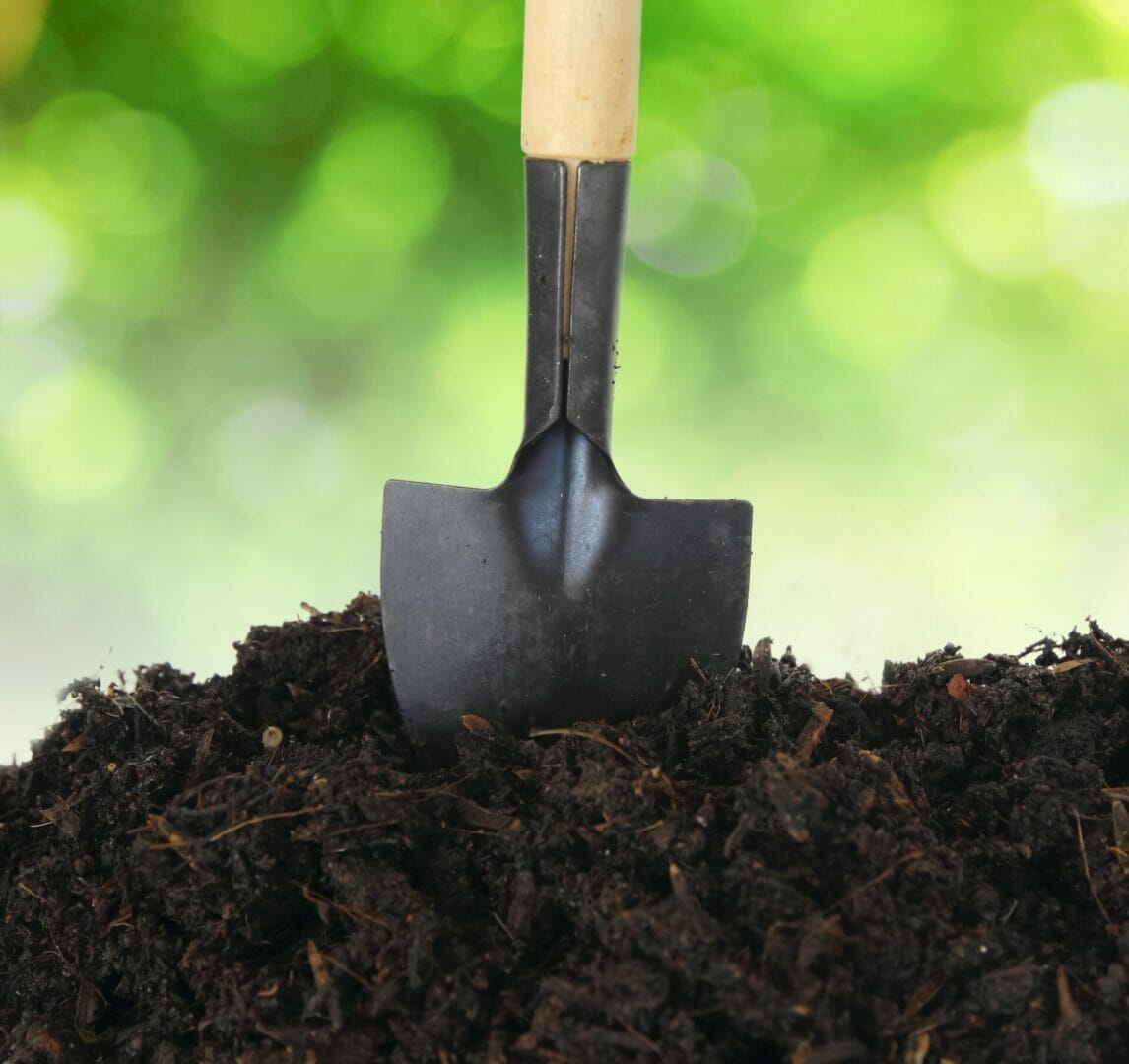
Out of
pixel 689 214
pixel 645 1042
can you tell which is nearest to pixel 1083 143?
pixel 689 214

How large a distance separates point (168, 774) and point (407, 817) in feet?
0.94

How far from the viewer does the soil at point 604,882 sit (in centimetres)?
86

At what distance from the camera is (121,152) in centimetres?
177

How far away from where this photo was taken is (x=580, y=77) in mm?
1083

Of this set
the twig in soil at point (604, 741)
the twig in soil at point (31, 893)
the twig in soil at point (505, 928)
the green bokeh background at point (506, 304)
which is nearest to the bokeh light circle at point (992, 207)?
the green bokeh background at point (506, 304)

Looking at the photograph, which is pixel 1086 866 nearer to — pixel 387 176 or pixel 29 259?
pixel 387 176

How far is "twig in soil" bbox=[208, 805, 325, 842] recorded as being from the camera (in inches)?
38.8

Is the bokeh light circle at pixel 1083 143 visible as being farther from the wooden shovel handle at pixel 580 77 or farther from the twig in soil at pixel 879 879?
the twig in soil at pixel 879 879

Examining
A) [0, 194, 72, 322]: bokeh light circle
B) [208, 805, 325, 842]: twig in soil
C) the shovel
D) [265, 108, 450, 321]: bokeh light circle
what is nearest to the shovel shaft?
the shovel

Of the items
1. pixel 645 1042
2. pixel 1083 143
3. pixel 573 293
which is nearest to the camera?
pixel 645 1042

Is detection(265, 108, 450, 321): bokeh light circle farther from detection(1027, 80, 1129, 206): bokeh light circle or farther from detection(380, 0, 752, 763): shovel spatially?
detection(1027, 80, 1129, 206): bokeh light circle

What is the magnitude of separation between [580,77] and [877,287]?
90cm

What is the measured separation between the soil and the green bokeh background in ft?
1.70

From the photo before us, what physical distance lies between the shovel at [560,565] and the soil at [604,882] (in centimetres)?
6
